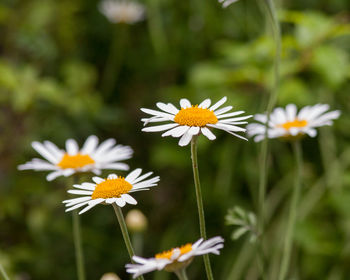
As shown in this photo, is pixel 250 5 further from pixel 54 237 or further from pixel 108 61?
pixel 54 237

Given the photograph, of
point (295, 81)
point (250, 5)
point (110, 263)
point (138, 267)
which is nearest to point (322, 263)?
point (295, 81)

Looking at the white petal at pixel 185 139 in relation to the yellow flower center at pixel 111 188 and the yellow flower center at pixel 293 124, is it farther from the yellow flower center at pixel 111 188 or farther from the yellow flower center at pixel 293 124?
the yellow flower center at pixel 293 124

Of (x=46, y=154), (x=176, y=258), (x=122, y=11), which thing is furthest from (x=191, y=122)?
(x=122, y=11)

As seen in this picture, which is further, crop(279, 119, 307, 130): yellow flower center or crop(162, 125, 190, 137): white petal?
crop(279, 119, 307, 130): yellow flower center

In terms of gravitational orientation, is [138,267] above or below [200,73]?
below

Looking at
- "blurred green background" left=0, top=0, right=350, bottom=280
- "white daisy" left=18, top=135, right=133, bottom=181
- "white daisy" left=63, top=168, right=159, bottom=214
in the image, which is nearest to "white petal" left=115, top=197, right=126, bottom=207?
"white daisy" left=63, top=168, right=159, bottom=214

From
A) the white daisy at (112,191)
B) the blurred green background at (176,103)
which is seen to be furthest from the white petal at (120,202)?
the blurred green background at (176,103)

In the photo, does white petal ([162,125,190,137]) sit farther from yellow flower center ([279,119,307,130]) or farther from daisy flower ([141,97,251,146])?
yellow flower center ([279,119,307,130])
